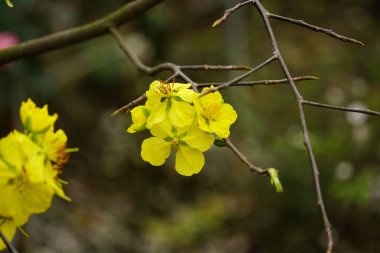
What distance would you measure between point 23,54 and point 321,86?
2425 millimetres

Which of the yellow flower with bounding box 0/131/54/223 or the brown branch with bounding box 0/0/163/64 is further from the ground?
the brown branch with bounding box 0/0/163/64

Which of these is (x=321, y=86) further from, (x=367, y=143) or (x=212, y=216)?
(x=212, y=216)

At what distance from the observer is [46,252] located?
3404mm

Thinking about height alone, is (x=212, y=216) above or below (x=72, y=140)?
below

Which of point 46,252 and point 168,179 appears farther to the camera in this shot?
point 168,179

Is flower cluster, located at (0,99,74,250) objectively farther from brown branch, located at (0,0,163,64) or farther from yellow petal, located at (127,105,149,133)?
brown branch, located at (0,0,163,64)

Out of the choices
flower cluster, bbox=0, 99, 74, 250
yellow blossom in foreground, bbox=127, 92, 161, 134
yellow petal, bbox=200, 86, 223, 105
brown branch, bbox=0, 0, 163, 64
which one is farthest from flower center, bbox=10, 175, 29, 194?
brown branch, bbox=0, 0, 163, 64

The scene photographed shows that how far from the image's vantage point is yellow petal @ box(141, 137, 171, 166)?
956 mm

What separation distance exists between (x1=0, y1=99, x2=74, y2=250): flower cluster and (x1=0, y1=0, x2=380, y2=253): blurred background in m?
2.08

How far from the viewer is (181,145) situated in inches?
36.8

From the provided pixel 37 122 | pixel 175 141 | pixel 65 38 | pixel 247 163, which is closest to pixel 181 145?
pixel 175 141

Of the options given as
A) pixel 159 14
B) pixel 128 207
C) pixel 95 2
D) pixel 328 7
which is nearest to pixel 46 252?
pixel 128 207

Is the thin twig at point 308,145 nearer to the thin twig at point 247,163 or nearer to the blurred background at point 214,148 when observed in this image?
the thin twig at point 247,163

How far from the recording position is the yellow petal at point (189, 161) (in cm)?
95
